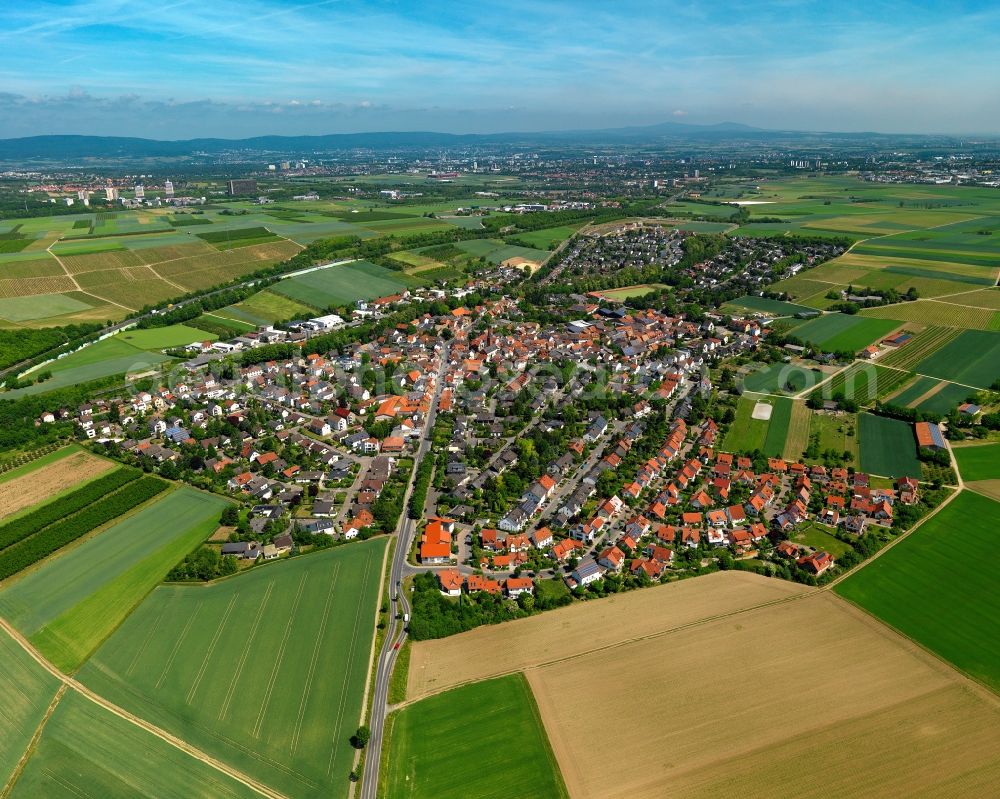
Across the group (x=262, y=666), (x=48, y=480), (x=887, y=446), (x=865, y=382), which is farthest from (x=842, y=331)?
(x=48, y=480)

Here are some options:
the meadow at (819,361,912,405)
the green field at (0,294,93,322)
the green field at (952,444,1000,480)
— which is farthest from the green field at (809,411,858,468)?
the green field at (0,294,93,322)

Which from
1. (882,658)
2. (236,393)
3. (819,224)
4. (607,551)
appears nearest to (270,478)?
(236,393)

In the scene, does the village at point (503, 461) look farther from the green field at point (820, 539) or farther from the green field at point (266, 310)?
the green field at point (266, 310)

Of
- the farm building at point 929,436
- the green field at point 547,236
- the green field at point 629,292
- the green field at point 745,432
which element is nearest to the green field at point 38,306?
the green field at point 629,292

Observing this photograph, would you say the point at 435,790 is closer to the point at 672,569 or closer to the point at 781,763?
the point at 781,763

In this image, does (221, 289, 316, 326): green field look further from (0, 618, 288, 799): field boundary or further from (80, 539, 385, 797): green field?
(0, 618, 288, 799): field boundary

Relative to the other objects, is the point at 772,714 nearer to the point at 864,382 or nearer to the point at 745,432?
the point at 745,432
